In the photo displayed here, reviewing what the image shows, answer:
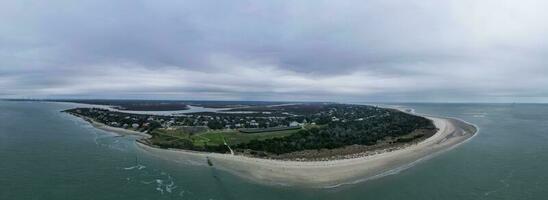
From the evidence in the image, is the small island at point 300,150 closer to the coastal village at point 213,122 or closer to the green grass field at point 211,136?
the green grass field at point 211,136

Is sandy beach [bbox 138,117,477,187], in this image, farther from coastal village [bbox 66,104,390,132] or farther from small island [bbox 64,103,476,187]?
coastal village [bbox 66,104,390,132]

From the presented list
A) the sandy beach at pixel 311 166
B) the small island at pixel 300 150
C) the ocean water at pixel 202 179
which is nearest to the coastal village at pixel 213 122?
the small island at pixel 300 150

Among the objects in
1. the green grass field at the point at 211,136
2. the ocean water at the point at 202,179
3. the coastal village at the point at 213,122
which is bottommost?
the ocean water at the point at 202,179

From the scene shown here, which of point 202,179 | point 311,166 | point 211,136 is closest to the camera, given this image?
point 202,179

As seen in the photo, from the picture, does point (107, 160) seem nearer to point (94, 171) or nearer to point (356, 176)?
point (94, 171)

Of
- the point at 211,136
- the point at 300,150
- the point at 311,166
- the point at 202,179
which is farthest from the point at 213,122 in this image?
the point at 202,179

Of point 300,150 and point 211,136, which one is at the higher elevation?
point 211,136

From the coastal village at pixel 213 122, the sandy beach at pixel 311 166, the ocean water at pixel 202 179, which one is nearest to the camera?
the ocean water at pixel 202 179

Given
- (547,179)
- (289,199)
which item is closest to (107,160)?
(289,199)

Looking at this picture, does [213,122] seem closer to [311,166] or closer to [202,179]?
[311,166]
